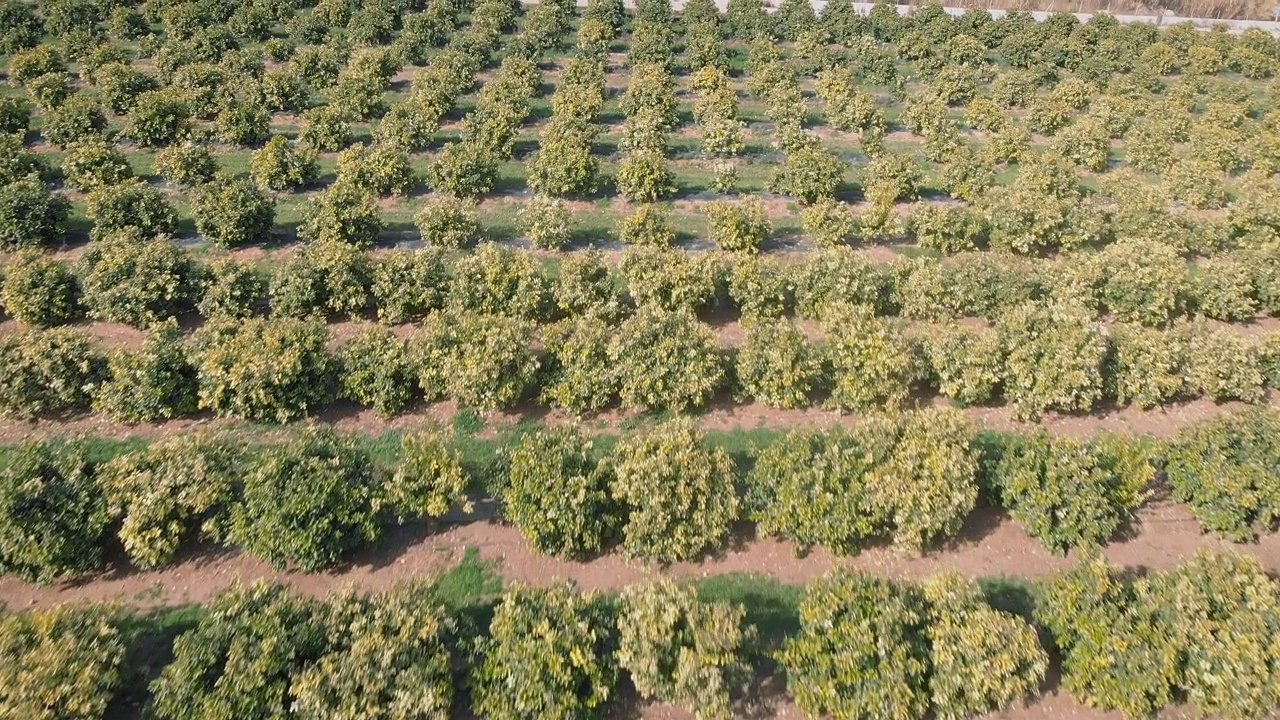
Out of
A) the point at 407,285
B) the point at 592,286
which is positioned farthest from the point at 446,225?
the point at 592,286

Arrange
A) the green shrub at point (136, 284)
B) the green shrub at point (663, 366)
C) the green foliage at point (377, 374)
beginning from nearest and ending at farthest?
the green shrub at point (663, 366), the green foliage at point (377, 374), the green shrub at point (136, 284)

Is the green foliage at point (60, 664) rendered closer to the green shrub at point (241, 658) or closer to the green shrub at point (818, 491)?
the green shrub at point (241, 658)

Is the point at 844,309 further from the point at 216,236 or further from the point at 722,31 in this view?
the point at 722,31

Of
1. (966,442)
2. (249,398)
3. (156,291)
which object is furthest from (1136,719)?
(156,291)

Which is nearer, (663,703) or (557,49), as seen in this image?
(663,703)

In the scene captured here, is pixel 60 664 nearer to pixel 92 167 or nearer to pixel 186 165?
pixel 186 165

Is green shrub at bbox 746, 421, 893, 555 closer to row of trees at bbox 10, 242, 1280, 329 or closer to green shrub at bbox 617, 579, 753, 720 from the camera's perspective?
green shrub at bbox 617, 579, 753, 720

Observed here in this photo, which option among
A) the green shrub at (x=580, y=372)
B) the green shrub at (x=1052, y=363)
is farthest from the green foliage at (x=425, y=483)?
the green shrub at (x=1052, y=363)
